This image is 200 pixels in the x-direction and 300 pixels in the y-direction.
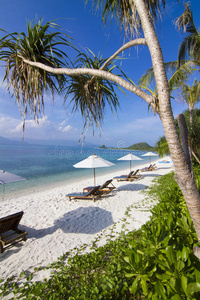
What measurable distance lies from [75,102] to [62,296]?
296 cm

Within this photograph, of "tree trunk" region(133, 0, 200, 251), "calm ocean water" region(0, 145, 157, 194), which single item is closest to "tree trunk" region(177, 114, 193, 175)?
"tree trunk" region(133, 0, 200, 251)

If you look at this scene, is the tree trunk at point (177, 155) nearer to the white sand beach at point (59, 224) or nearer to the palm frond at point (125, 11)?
the palm frond at point (125, 11)

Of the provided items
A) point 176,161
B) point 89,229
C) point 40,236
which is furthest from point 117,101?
point 40,236

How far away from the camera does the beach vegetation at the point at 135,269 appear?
4.12 ft

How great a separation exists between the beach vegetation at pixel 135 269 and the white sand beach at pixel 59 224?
0.34 meters

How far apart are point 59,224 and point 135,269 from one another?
4.07 meters

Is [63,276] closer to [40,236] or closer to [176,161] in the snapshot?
[40,236]

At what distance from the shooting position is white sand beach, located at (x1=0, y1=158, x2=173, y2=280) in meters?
3.34

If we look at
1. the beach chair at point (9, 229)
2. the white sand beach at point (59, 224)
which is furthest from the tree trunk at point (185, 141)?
the beach chair at point (9, 229)

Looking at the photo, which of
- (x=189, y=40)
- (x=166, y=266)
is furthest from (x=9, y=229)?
(x=189, y=40)

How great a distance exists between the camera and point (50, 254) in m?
3.42

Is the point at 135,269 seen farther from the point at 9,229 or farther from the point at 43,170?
Result: the point at 43,170

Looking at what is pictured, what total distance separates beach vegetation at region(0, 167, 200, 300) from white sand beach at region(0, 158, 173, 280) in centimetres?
34

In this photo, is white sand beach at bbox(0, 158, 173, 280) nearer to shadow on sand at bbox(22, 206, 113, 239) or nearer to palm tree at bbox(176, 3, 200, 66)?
shadow on sand at bbox(22, 206, 113, 239)
